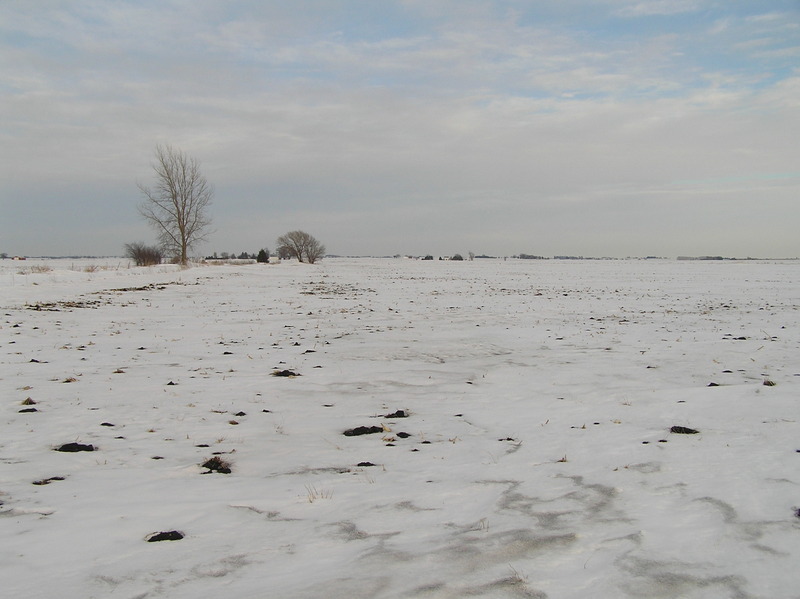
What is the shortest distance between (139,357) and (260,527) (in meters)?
6.60

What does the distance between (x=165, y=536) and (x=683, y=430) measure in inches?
168

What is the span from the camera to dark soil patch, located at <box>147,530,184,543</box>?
2.94 metres

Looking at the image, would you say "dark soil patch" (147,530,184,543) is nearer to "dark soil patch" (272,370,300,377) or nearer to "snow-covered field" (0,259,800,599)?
"snow-covered field" (0,259,800,599)

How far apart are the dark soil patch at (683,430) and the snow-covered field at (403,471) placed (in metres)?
0.12

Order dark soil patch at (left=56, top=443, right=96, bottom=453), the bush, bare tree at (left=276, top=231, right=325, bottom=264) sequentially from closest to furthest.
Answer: dark soil patch at (left=56, top=443, right=96, bottom=453), the bush, bare tree at (left=276, top=231, right=325, bottom=264)

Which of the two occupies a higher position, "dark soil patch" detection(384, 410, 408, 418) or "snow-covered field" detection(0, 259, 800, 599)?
"snow-covered field" detection(0, 259, 800, 599)

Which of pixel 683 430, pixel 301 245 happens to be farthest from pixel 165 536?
pixel 301 245

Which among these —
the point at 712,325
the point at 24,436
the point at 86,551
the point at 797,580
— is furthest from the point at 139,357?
the point at 712,325

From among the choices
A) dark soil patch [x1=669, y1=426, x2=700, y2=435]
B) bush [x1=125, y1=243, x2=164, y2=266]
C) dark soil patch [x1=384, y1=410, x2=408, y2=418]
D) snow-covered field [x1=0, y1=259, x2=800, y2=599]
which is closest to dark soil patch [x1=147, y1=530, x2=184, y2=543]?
snow-covered field [x1=0, y1=259, x2=800, y2=599]

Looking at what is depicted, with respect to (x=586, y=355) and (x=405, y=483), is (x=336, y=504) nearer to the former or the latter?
(x=405, y=483)

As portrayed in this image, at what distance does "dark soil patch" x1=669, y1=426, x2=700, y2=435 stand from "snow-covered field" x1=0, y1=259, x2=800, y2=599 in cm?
12

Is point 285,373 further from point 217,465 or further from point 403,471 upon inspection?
point 403,471

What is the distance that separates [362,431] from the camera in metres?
5.14

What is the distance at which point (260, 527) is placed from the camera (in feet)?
10.3
